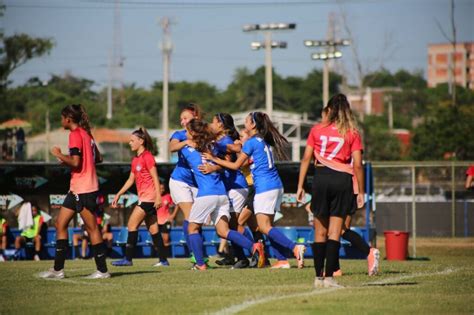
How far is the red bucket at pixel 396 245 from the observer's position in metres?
22.1

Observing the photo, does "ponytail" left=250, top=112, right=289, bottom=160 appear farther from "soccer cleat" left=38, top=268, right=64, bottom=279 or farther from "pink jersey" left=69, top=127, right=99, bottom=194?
"soccer cleat" left=38, top=268, right=64, bottom=279

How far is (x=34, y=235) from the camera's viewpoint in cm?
2475

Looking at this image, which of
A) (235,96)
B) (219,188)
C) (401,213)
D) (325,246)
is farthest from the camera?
(235,96)

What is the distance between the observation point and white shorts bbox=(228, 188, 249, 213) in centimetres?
1423

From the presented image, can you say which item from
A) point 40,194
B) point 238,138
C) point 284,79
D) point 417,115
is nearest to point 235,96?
point 284,79

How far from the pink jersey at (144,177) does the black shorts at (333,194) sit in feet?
18.7

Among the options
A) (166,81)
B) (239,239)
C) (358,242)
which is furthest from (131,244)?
(166,81)

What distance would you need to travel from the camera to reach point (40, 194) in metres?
26.0

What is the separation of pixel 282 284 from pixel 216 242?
13.7 metres

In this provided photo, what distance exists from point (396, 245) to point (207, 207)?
32.1 feet

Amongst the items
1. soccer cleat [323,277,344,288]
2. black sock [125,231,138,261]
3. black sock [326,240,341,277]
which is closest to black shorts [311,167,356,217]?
black sock [326,240,341,277]

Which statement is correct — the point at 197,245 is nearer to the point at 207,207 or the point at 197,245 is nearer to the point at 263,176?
the point at 207,207

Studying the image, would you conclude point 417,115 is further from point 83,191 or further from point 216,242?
point 83,191

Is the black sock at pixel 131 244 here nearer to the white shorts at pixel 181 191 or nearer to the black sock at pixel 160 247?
the black sock at pixel 160 247
